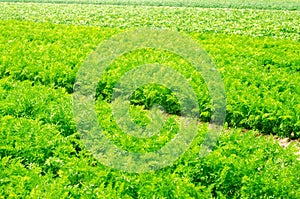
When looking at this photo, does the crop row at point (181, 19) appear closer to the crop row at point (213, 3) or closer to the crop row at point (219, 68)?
the crop row at point (219, 68)

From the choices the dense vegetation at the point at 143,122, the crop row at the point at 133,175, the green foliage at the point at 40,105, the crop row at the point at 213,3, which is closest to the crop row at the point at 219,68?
the dense vegetation at the point at 143,122

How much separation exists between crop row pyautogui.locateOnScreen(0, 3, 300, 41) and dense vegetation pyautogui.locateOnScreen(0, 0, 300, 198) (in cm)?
475

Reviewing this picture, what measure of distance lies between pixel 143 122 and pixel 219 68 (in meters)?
3.70

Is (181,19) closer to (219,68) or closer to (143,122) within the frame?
(219,68)

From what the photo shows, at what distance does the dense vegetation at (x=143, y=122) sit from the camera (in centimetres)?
464

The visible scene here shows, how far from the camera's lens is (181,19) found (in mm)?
20547

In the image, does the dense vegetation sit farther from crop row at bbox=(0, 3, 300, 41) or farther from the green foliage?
crop row at bbox=(0, 3, 300, 41)

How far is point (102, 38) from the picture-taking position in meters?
12.9

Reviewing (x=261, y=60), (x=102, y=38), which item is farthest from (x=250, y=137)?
(x=102, y=38)

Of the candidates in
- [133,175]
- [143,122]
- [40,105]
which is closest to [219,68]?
[143,122]

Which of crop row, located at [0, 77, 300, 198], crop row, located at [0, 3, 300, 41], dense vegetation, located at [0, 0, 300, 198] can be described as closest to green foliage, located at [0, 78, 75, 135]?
dense vegetation, located at [0, 0, 300, 198]

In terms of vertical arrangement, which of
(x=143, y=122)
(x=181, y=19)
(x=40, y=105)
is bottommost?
(x=40, y=105)

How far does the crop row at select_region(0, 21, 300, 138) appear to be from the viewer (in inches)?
297

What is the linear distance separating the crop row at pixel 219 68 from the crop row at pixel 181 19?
4782mm
